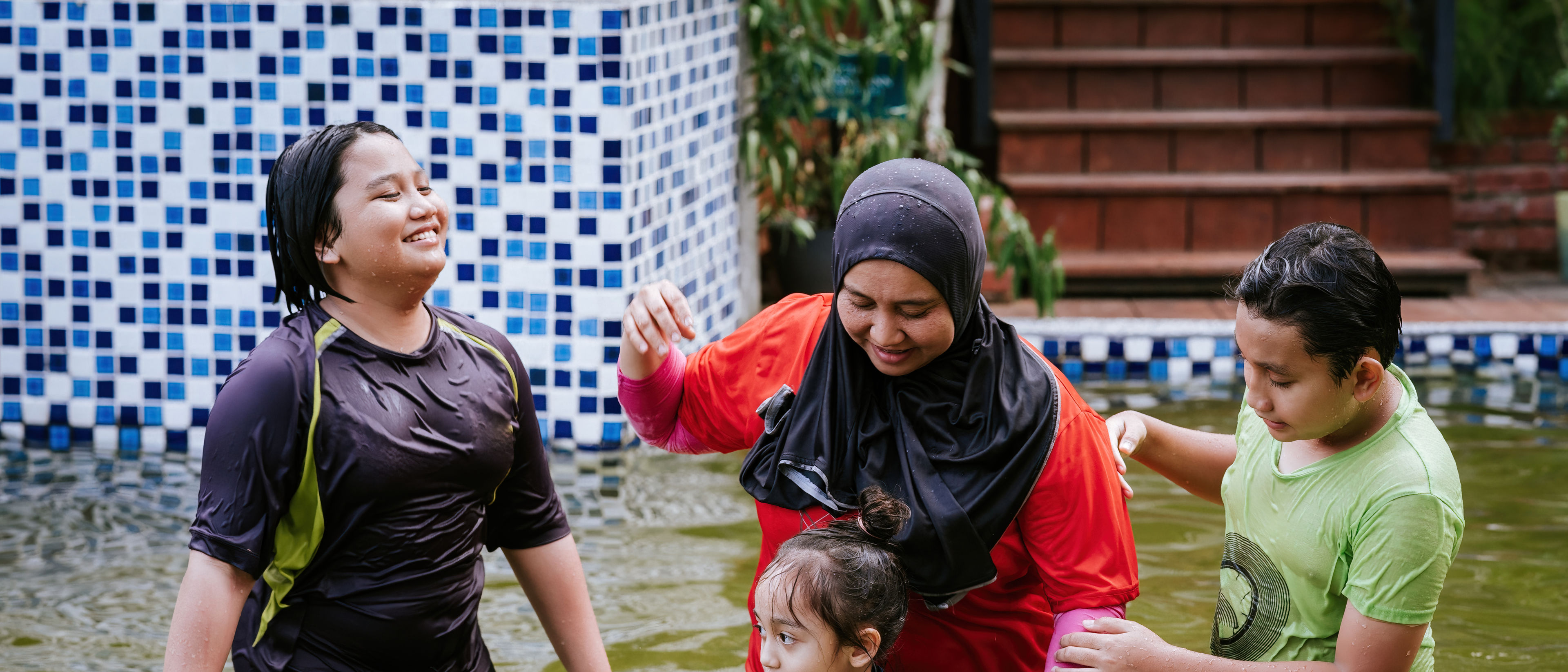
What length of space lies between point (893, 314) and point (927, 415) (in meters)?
0.18

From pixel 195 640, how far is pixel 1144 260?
5426 mm

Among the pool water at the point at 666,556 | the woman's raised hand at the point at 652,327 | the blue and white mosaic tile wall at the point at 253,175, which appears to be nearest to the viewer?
the woman's raised hand at the point at 652,327

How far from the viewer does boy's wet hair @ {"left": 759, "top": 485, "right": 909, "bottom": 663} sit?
211 cm

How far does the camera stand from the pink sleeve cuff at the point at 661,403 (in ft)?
7.79

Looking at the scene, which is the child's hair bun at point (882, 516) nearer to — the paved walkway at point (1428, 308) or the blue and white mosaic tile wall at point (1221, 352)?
the blue and white mosaic tile wall at point (1221, 352)

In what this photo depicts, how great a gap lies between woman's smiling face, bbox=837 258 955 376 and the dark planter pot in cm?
395

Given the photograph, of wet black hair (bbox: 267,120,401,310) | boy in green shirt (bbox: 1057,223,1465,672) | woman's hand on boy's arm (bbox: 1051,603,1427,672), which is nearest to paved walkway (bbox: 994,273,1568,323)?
boy in green shirt (bbox: 1057,223,1465,672)

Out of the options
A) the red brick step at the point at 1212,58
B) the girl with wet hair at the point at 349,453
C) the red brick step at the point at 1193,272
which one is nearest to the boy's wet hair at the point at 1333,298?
the girl with wet hair at the point at 349,453

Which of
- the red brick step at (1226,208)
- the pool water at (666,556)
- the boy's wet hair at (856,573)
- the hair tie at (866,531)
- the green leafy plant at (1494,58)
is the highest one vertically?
the green leafy plant at (1494,58)

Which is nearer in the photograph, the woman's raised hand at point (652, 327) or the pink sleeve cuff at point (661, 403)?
the woman's raised hand at point (652, 327)

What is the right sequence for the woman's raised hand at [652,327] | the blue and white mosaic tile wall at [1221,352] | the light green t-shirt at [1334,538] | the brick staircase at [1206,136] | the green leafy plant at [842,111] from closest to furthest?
the light green t-shirt at [1334,538] → the woman's raised hand at [652,327] → the blue and white mosaic tile wall at [1221,352] → the green leafy plant at [842,111] → the brick staircase at [1206,136]

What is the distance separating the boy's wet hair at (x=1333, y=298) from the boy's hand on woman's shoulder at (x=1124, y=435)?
1.06 ft

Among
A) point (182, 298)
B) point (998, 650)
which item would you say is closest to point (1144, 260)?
point (182, 298)

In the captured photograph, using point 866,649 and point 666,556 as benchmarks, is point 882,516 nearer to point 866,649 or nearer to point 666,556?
point 866,649
